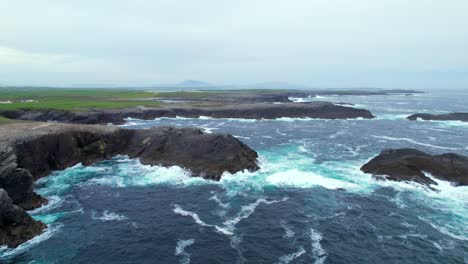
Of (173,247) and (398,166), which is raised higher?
(398,166)

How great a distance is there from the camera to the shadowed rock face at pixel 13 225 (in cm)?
2966

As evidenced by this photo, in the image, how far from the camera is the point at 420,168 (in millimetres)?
48094

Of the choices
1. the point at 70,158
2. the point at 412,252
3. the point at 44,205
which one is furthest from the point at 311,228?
the point at 70,158

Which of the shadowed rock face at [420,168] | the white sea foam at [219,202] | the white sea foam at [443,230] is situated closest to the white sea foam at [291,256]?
the white sea foam at [219,202]

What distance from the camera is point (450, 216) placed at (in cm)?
3575

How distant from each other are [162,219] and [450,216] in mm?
31631

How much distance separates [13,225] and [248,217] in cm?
2304

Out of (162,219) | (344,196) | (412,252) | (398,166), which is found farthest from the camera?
(398,166)

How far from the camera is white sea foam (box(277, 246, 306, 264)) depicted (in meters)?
26.9

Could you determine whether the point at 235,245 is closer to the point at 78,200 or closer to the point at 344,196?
the point at 344,196

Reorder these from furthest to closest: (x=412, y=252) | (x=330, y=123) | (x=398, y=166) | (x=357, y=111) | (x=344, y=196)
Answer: (x=357, y=111) < (x=330, y=123) < (x=398, y=166) < (x=344, y=196) < (x=412, y=252)

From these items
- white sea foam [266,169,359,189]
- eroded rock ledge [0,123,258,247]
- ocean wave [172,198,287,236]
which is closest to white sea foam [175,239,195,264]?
ocean wave [172,198,287,236]

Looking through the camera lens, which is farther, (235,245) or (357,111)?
(357,111)

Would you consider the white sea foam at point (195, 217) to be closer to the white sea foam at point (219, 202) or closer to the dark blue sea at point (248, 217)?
the dark blue sea at point (248, 217)
